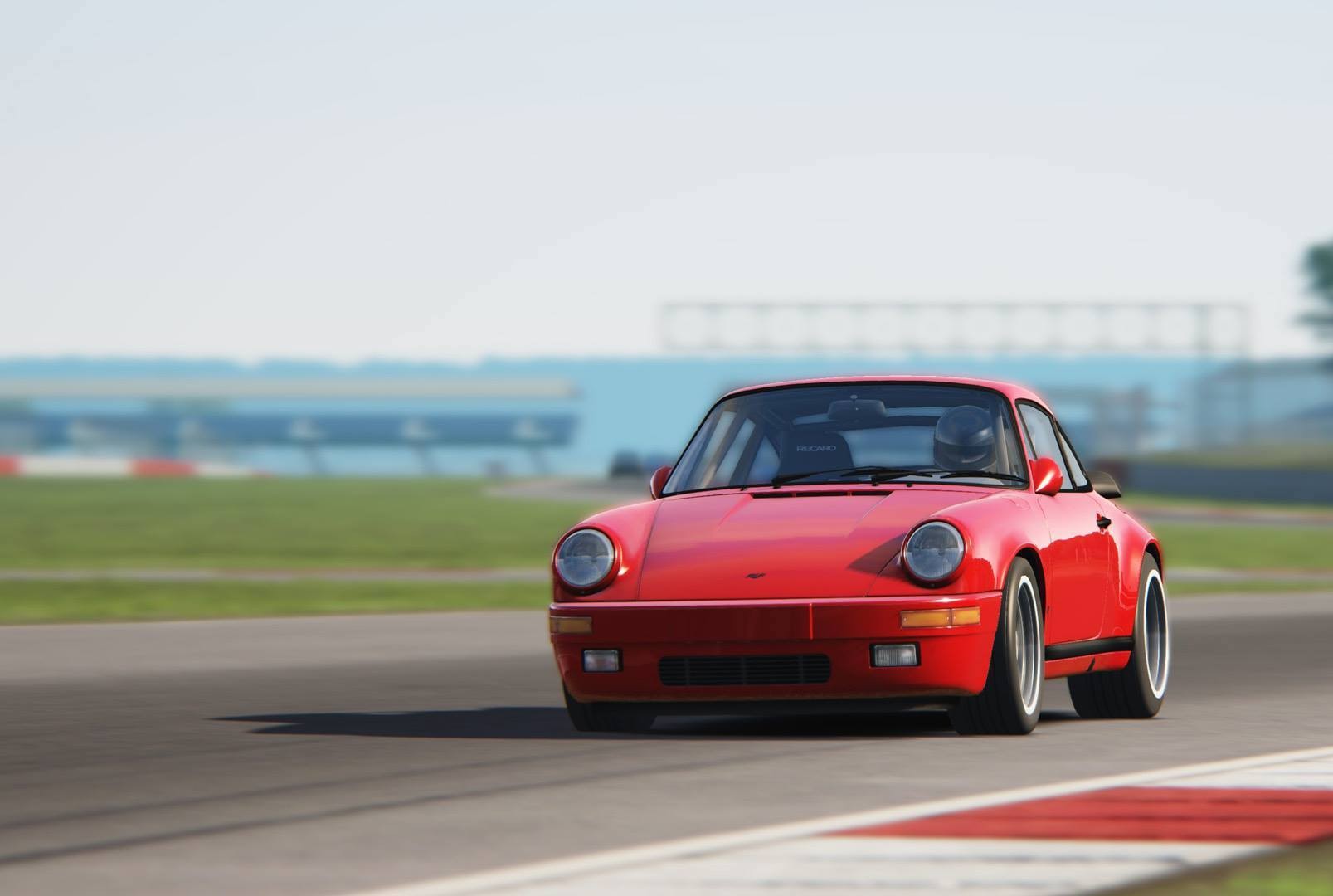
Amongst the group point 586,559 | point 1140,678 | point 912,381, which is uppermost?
point 912,381

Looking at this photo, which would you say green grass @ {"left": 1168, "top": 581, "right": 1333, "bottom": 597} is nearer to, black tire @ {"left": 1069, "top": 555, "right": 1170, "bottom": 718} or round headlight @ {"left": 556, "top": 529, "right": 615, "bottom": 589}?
black tire @ {"left": 1069, "top": 555, "right": 1170, "bottom": 718}

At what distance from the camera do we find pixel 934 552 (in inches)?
332

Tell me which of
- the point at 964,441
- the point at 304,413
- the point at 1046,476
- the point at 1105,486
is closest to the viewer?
the point at 1046,476

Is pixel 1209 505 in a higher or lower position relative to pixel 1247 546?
lower

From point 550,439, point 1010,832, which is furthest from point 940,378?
point 550,439

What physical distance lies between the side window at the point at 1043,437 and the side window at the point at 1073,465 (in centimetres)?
2

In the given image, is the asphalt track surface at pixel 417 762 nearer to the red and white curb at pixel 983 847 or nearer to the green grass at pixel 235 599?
the red and white curb at pixel 983 847

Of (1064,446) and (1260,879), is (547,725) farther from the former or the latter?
(1260,879)

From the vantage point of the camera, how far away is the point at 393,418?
516 feet

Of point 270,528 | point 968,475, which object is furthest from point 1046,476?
point 270,528

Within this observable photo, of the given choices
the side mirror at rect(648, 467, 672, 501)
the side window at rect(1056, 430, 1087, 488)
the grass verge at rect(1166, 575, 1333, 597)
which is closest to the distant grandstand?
the grass verge at rect(1166, 575, 1333, 597)

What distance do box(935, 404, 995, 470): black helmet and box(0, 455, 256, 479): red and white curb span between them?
84.1 metres

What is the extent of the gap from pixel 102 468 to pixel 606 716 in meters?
91.1

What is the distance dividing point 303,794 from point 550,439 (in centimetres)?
14842
